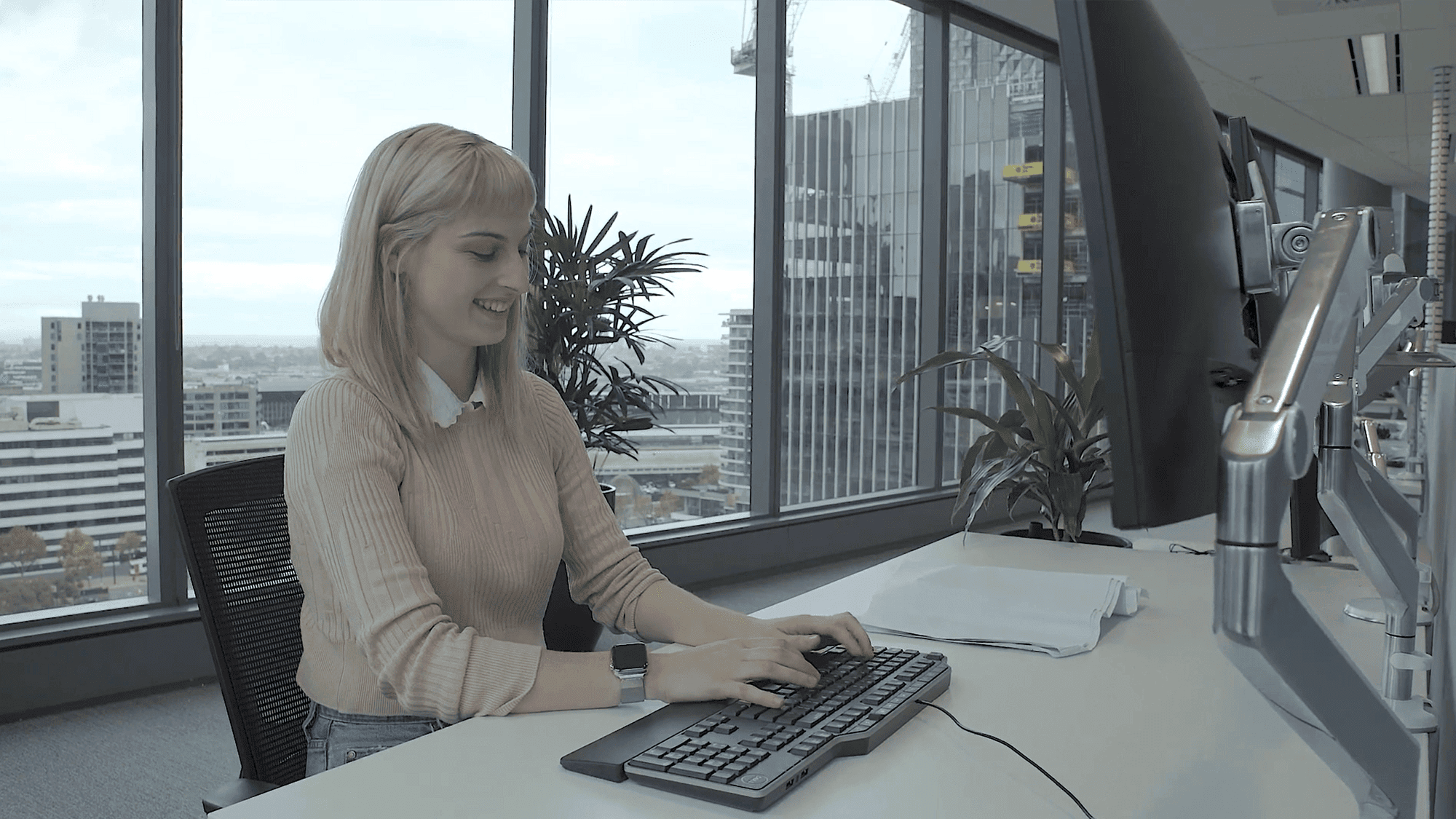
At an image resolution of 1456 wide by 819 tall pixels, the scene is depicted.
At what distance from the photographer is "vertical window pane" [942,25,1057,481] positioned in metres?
5.95

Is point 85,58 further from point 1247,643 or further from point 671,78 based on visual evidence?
point 1247,643

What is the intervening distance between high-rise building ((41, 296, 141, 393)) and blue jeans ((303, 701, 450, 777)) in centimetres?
227

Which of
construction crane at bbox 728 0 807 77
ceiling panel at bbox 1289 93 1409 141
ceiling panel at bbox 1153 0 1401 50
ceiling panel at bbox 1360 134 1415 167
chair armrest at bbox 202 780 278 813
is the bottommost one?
chair armrest at bbox 202 780 278 813

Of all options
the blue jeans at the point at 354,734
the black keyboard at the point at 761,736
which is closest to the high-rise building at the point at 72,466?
the blue jeans at the point at 354,734

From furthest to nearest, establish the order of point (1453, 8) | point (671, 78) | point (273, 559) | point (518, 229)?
point (1453, 8) < point (671, 78) < point (518, 229) < point (273, 559)

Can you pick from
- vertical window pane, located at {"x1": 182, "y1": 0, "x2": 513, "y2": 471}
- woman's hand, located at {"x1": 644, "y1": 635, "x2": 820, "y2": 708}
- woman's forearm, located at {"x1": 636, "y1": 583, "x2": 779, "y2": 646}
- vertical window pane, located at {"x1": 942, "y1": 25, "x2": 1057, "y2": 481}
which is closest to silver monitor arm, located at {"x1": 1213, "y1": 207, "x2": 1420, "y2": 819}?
woman's hand, located at {"x1": 644, "y1": 635, "x2": 820, "y2": 708}

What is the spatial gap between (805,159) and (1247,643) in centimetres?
478

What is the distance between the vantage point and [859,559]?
5094mm

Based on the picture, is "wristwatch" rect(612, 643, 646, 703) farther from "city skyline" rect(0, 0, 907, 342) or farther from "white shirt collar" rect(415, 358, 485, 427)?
"city skyline" rect(0, 0, 907, 342)

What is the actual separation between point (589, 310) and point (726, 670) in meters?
2.32

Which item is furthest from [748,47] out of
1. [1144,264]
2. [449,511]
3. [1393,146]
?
[1393,146]

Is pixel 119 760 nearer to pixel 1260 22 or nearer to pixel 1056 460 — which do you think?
pixel 1056 460

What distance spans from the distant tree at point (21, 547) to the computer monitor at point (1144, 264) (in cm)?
312

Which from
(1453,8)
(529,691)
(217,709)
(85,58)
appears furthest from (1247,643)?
(1453,8)
